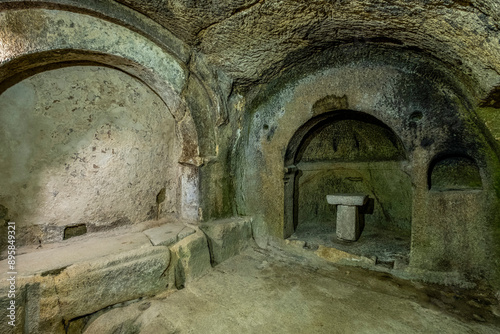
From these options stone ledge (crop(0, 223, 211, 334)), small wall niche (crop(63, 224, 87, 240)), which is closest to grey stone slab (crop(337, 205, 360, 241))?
stone ledge (crop(0, 223, 211, 334))

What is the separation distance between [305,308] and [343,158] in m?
2.93

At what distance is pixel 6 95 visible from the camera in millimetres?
2459

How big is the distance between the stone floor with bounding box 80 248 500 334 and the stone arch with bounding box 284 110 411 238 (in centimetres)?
115

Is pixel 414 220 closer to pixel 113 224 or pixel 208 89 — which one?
pixel 208 89

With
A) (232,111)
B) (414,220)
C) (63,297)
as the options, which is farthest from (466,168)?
(63,297)

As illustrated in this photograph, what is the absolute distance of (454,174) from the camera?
287 centimetres

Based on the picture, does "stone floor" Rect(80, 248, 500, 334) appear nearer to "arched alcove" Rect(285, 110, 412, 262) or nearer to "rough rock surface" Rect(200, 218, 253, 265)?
"rough rock surface" Rect(200, 218, 253, 265)

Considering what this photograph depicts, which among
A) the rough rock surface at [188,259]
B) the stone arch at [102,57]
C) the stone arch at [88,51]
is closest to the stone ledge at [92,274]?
the rough rock surface at [188,259]

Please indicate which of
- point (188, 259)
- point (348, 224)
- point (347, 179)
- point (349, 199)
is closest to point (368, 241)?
point (348, 224)

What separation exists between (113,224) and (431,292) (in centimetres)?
362

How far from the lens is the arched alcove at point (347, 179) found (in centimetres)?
387

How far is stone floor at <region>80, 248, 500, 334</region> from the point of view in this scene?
83.1 inches

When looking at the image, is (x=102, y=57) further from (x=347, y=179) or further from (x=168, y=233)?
(x=347, y=179)

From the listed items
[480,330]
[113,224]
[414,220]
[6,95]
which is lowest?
[480,330]
